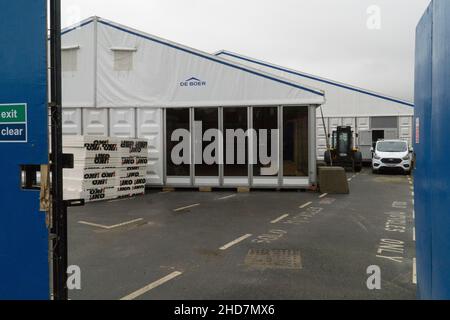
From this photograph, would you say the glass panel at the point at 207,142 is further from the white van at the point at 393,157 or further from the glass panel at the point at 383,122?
the glass panel at the point at 383,122

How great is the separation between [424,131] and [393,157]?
1979 centimetres

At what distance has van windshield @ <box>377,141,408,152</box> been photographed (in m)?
23.0

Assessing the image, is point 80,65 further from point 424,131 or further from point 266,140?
point 424,131

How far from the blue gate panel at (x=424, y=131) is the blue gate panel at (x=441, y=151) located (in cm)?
37

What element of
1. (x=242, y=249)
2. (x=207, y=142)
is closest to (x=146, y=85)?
(x=207, y=142)

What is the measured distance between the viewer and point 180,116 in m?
15.9

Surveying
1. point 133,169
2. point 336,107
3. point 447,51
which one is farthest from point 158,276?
point 336,107

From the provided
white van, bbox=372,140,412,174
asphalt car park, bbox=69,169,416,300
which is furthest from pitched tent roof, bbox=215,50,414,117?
asphalt car park, bbox=69,169,416,300

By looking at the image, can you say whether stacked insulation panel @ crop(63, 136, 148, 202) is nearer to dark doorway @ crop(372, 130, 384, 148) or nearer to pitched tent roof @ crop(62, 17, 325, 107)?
pitched tent roof @ crop(62, 17, 325, 107)

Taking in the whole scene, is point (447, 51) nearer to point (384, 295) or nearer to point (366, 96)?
point (384, 295)

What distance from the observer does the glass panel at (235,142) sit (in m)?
15.4

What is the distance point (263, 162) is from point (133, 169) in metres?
4.95

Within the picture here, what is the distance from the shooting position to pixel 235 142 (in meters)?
15.6

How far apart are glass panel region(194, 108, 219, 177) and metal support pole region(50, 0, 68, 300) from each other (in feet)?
41.5
